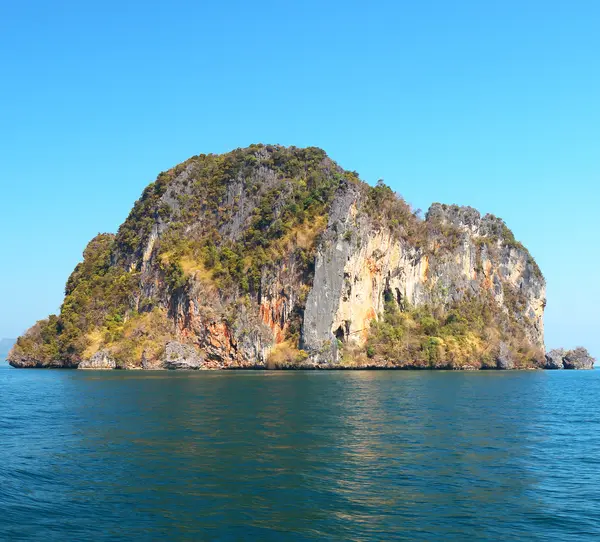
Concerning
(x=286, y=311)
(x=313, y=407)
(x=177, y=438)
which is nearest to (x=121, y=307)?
(x=286, y=311)

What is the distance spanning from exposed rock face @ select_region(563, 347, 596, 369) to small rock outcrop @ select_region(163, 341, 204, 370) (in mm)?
95578

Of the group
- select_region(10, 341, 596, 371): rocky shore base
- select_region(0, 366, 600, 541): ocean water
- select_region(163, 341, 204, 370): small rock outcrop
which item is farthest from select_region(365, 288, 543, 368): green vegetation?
select_region(0, 366, 600, 541): ocean water

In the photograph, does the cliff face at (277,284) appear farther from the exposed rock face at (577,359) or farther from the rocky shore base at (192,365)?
the exposed rock face at (577,359)

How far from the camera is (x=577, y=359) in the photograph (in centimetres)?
15900

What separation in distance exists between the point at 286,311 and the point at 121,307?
3561 cm

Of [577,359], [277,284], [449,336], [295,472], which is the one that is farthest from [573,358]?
[295,472]

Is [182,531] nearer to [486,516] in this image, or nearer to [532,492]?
[486,516]

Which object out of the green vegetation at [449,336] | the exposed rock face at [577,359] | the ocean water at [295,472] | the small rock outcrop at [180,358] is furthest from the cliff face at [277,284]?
the ocean water at [295,472]

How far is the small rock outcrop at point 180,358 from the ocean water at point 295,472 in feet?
219

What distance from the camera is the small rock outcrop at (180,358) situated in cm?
11569

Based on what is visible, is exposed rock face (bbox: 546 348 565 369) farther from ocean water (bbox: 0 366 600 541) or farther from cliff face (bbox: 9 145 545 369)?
ocean water (bbox: 0 366 600 541)

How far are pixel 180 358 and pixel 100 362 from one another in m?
16.2

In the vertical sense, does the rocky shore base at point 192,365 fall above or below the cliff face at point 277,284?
below

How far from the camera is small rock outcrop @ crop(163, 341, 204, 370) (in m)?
116
